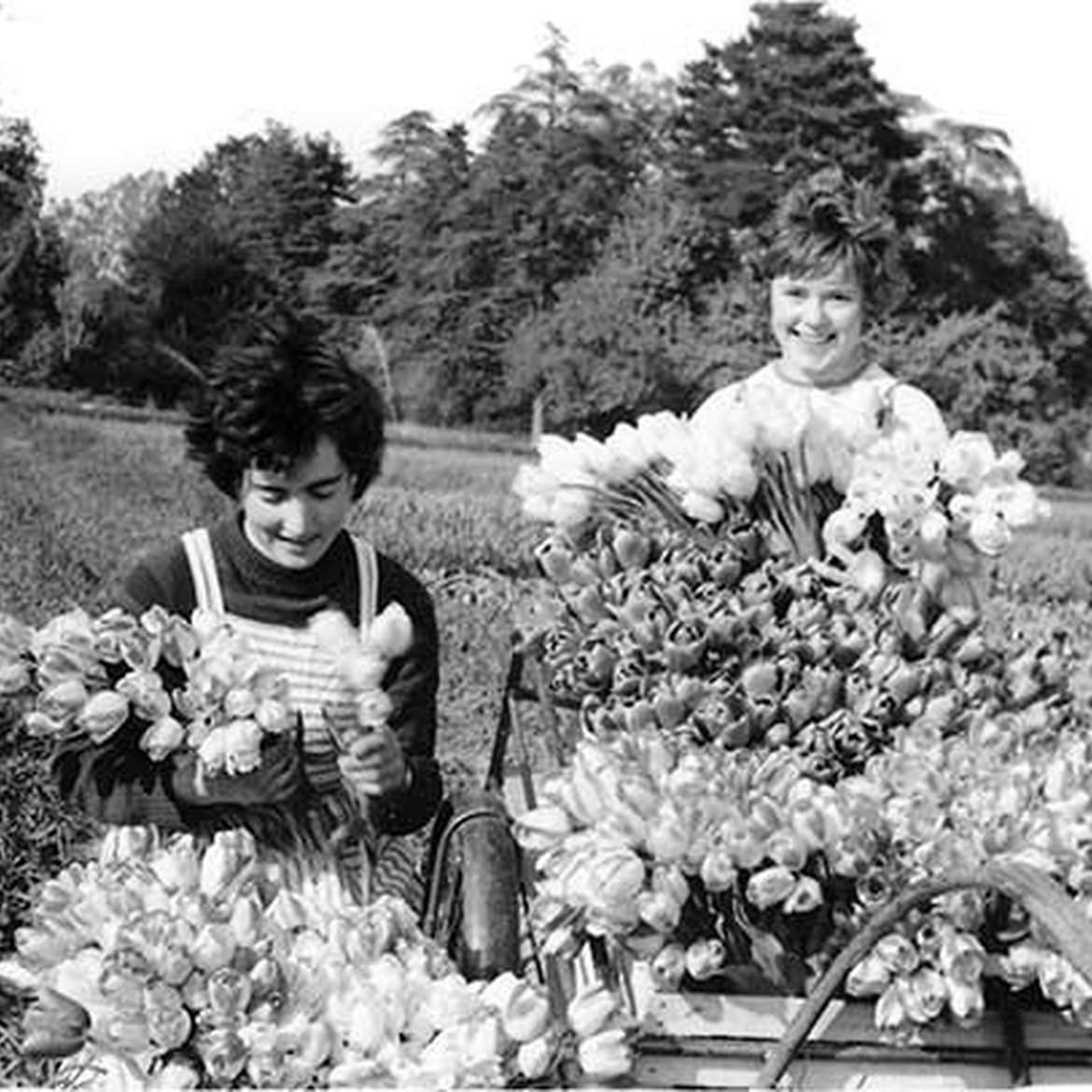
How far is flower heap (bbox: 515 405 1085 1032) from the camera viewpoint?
1.21 metres

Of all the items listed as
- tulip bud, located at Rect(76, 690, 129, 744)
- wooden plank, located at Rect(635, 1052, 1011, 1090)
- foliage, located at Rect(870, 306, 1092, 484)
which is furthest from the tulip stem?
foliage, located at Rect(870, 306, 1092, 484)

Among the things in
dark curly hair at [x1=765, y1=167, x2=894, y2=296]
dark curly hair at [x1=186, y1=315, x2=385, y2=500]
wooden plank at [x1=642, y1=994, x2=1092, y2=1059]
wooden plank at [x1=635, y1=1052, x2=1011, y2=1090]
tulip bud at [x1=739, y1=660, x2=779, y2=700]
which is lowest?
wooden plank at [x1=635, y1=1052, x2=1011, y2=1090]

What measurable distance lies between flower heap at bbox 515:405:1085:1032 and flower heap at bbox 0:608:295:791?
0.21m

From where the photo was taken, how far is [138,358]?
784cm

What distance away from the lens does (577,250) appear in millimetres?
9438

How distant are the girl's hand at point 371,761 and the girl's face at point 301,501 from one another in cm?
28

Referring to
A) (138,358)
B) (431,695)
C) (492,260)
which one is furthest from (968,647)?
(492,260)

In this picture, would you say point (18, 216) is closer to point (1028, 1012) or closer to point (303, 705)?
point (303, 705)

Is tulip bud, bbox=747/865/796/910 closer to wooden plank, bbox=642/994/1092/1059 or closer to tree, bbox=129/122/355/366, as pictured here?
wooden plank, bbox=642/994/1092/1059

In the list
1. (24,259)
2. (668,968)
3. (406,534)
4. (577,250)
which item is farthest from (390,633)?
(577,250)

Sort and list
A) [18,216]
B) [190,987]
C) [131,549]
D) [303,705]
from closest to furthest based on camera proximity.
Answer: [190,987] < [303,705] < [131,549] < [18,216]

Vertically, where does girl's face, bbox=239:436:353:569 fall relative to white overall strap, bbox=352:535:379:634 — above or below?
above

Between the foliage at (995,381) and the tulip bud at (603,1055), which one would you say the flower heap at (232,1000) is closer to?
the tulip bud at (603,1055)

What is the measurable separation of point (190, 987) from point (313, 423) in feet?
1.95
